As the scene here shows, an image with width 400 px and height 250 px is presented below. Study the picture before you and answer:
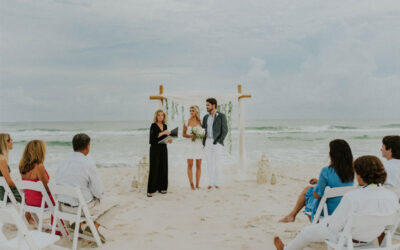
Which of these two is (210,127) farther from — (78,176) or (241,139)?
(78,176)

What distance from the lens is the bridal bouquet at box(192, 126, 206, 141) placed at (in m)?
6.93

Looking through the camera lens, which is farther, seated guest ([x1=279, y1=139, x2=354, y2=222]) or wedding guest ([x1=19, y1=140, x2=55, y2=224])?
wedding guest ([x1=19, y1=140, x2=55, y2=224])

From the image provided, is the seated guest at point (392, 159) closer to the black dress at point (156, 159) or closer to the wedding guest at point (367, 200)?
the wedding guest at point (367, 200)

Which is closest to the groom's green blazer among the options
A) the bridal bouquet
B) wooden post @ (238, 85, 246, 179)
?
the bridal bouquet

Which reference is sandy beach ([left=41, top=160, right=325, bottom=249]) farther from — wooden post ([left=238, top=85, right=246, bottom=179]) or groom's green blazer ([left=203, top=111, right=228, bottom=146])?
groom's green blazer ([left=203, top=111, right=228, bottom=146])

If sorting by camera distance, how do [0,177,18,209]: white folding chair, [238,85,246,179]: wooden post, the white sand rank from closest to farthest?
1. [0,177,18,209]: white folding chair
2. the white sand
3. [238,85,246,179]: wooden post

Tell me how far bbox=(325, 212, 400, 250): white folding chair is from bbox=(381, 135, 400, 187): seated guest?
28.2 inches

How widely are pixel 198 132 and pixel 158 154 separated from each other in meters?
0.94

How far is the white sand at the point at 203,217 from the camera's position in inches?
156

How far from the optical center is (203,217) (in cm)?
514

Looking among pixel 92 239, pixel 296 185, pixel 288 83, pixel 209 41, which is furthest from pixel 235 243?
pixel 288 83

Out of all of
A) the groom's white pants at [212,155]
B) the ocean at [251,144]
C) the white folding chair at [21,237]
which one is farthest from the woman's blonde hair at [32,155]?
the ocean at [251,144]

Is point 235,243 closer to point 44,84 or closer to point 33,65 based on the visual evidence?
point 33,65

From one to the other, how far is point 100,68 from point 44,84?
577 cm
